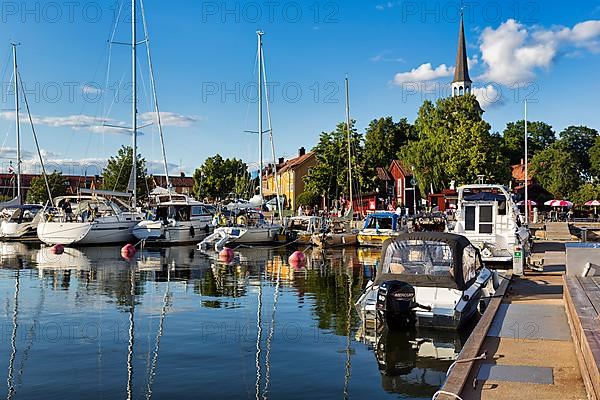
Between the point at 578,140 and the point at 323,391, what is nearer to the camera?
the point at 323,391

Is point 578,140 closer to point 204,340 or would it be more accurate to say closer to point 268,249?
point 268,249

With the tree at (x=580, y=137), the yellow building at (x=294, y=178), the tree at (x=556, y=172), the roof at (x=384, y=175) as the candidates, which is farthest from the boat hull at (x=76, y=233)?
the tree at (x=580, y=137)

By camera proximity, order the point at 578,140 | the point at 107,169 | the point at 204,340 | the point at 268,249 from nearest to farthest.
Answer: the point at 204,340
the point at 268,249
the point at 107,169
the point at 578,140

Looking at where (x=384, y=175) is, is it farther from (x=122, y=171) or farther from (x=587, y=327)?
(x=587, y=327)

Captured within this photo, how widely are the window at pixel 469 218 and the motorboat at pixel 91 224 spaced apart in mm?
25299

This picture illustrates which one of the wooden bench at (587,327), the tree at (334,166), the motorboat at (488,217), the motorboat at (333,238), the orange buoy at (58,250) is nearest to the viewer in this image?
the wooden bench at (587,327)

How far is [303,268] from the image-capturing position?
2867 centimetres

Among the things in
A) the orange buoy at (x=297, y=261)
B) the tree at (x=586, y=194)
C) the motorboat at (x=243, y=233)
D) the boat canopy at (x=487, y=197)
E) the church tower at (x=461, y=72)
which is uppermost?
the church tower at (x=461, y=72)

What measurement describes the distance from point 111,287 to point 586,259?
49.5ft

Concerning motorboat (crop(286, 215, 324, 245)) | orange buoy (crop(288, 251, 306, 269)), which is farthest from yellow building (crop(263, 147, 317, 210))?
orange buoy (crop(288, 251, 306, 269))

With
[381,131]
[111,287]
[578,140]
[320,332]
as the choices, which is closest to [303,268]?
[111,287]

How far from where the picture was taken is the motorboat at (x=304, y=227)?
141 feet

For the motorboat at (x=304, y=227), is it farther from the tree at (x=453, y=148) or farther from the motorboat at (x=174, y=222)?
the tree at (x=453, y=148)

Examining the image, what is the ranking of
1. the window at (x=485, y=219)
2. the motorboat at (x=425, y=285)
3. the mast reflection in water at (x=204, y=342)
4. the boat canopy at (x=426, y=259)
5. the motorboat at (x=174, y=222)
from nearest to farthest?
the mast reflection in water at (x=204, y=342) < the motorboat at (x=425, y=285) < the boat canopy at (x=426, y=259) < the window at (x=485, y=219) < the motorboat at (x=174, y=222)
